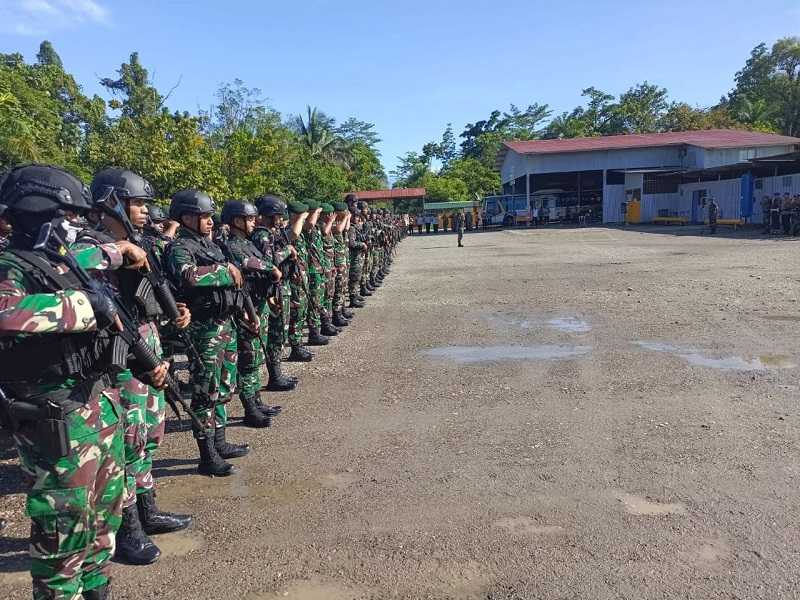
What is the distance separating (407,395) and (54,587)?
3595 mm

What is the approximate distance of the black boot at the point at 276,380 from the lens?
5.82m

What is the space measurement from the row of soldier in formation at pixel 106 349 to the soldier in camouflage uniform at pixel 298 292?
5.10 feet

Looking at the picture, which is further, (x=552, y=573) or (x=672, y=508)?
(x=672, y=508)

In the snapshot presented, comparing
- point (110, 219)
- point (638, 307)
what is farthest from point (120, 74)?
point (110, 219)

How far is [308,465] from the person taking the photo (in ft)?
13.3

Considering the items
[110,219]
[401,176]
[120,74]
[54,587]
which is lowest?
[54,587]

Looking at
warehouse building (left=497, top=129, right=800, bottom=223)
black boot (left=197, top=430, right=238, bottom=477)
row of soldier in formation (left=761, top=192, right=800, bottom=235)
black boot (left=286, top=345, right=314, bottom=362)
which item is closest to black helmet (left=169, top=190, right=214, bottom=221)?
black boot (left=197, top=430, right=238, bottom=477)

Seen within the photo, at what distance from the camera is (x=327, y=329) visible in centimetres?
829

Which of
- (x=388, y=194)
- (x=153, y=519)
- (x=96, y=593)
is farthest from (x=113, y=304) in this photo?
(x=388, y=194)

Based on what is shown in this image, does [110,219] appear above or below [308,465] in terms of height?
above

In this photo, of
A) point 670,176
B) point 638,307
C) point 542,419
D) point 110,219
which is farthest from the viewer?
point 670,176

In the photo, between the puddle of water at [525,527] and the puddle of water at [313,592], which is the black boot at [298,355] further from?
the puddle of water at [313,592]

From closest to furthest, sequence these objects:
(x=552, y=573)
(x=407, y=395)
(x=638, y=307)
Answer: (x=552, y=573), (x=407, y=395), (x=638, y=307)

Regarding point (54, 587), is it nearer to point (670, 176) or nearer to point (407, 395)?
point (407, 395)
